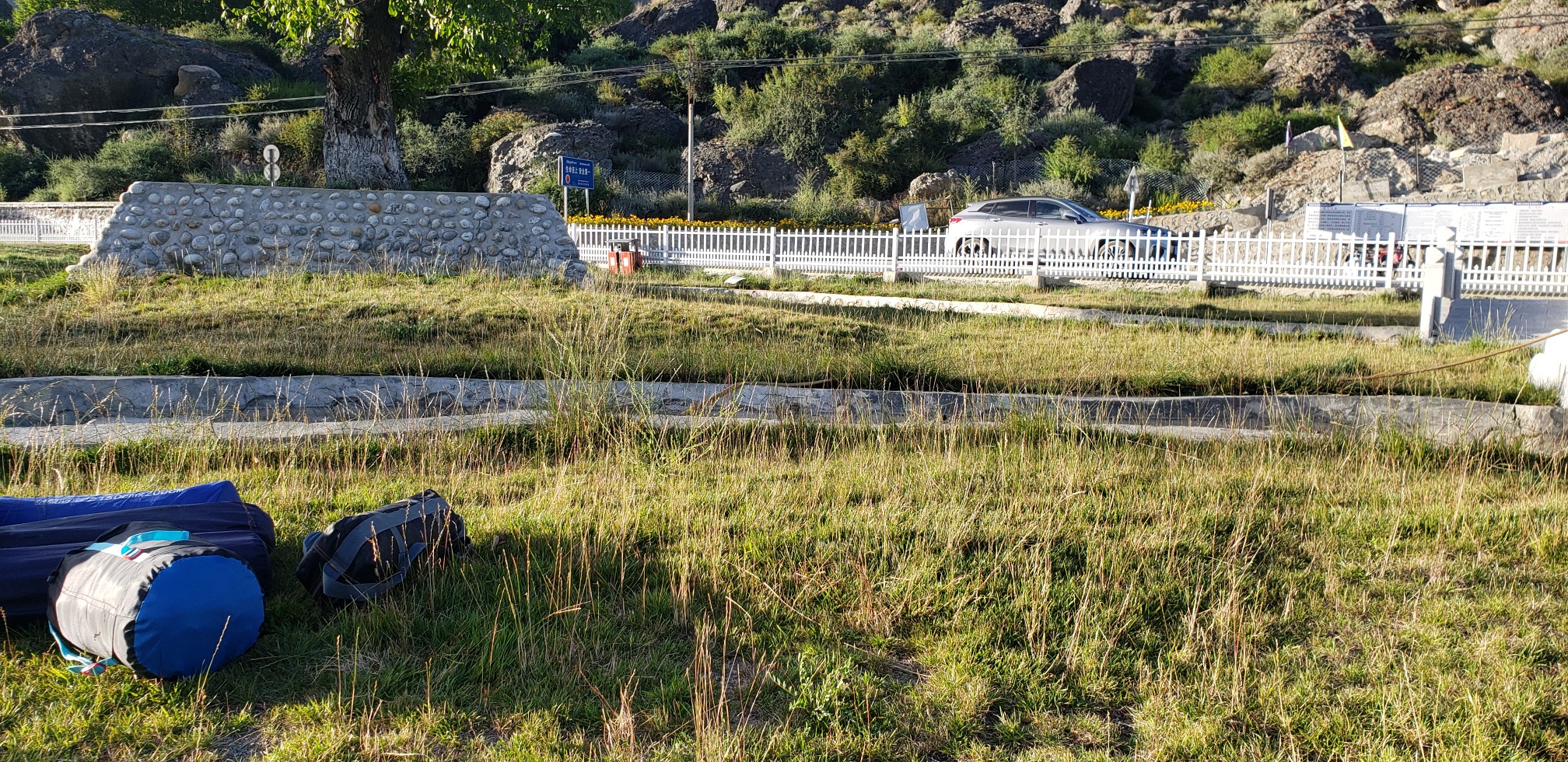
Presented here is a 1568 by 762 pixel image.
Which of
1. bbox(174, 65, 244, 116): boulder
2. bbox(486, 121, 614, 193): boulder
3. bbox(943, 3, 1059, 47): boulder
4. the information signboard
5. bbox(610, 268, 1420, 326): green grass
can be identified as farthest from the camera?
bbox(943, 3, 1059, 47): boulder

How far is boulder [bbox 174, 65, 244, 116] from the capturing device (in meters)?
34.3

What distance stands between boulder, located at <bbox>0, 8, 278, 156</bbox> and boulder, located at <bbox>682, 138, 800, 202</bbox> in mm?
18847

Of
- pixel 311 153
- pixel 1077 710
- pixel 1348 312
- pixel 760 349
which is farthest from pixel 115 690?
pixel 311 153

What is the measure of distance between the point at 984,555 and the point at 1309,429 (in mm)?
3362

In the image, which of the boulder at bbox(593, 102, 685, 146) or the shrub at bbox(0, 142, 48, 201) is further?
the boulder at bbox(593, 102, 685, 146)

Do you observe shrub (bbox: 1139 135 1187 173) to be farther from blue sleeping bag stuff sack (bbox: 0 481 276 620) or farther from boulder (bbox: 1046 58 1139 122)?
blue sleeping bag stuff sack (bbox: 0 481 276 620)

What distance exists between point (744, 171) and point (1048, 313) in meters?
21.5

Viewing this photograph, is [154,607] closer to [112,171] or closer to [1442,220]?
[1442,220]

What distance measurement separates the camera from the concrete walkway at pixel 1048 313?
34.6ft

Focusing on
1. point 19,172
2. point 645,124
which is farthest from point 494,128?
point 19,172

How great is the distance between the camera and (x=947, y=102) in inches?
1420

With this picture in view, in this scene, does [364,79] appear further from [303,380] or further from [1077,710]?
[1077,710]

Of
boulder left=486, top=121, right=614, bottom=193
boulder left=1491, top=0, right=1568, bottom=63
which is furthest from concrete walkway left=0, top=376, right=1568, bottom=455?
boulder left=1491, top=0, right=1568, bottom=63

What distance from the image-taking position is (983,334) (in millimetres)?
9867
